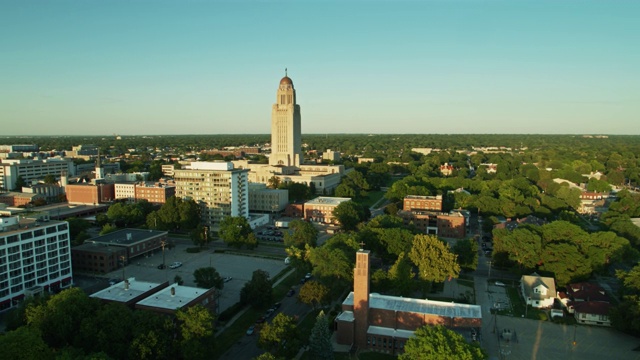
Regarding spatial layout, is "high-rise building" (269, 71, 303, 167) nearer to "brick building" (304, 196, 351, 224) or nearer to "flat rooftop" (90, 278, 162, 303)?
"brick building" (304, 196, 351, 224)

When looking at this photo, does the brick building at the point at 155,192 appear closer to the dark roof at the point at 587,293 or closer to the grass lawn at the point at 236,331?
the grass lawn at the point at 236,331

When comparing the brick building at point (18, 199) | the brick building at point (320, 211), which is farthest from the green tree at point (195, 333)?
the brick building at point (18, 199)

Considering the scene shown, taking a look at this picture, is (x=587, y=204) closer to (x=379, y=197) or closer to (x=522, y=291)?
(x=379, y=197)

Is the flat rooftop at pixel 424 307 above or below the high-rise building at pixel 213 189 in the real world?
below

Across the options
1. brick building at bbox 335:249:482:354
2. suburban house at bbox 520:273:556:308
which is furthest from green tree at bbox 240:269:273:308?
suburban house at bbox 520:273:556:308

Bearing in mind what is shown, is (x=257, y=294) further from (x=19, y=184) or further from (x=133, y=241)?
(x=19, y=184)
